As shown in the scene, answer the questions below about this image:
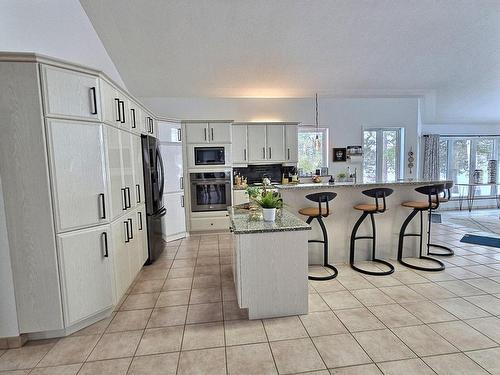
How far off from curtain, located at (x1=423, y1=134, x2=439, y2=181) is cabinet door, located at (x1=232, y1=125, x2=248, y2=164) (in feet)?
17.3

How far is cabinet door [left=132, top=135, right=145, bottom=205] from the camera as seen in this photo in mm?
3453

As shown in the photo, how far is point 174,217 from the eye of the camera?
16.8 feet

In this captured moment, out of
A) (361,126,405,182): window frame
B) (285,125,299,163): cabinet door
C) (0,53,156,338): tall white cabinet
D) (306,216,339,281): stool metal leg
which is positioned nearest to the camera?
(0,53,156,338): tall white cabinet

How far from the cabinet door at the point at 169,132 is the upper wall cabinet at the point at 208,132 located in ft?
0.64

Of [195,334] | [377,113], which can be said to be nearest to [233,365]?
[195,334]

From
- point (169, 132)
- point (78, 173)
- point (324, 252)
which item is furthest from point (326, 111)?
point (78, 173)

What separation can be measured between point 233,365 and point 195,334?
1.68ft

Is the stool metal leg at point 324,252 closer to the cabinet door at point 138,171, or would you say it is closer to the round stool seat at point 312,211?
the round stool seat at point 312,211

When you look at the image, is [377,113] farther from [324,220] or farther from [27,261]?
[27,261]

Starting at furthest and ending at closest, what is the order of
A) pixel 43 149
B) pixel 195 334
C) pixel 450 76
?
pixel 450 76, pixel 195 334, pixel 43 149

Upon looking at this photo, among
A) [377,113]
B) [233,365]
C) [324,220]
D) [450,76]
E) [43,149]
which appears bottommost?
[233,365]

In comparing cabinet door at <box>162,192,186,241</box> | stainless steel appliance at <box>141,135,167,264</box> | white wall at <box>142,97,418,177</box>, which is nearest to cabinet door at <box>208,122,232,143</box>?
white wall at <box>142,97,418,177</box>

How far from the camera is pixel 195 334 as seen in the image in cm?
234

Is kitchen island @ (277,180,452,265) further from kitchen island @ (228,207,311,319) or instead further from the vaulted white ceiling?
the vaulted white ceiling
